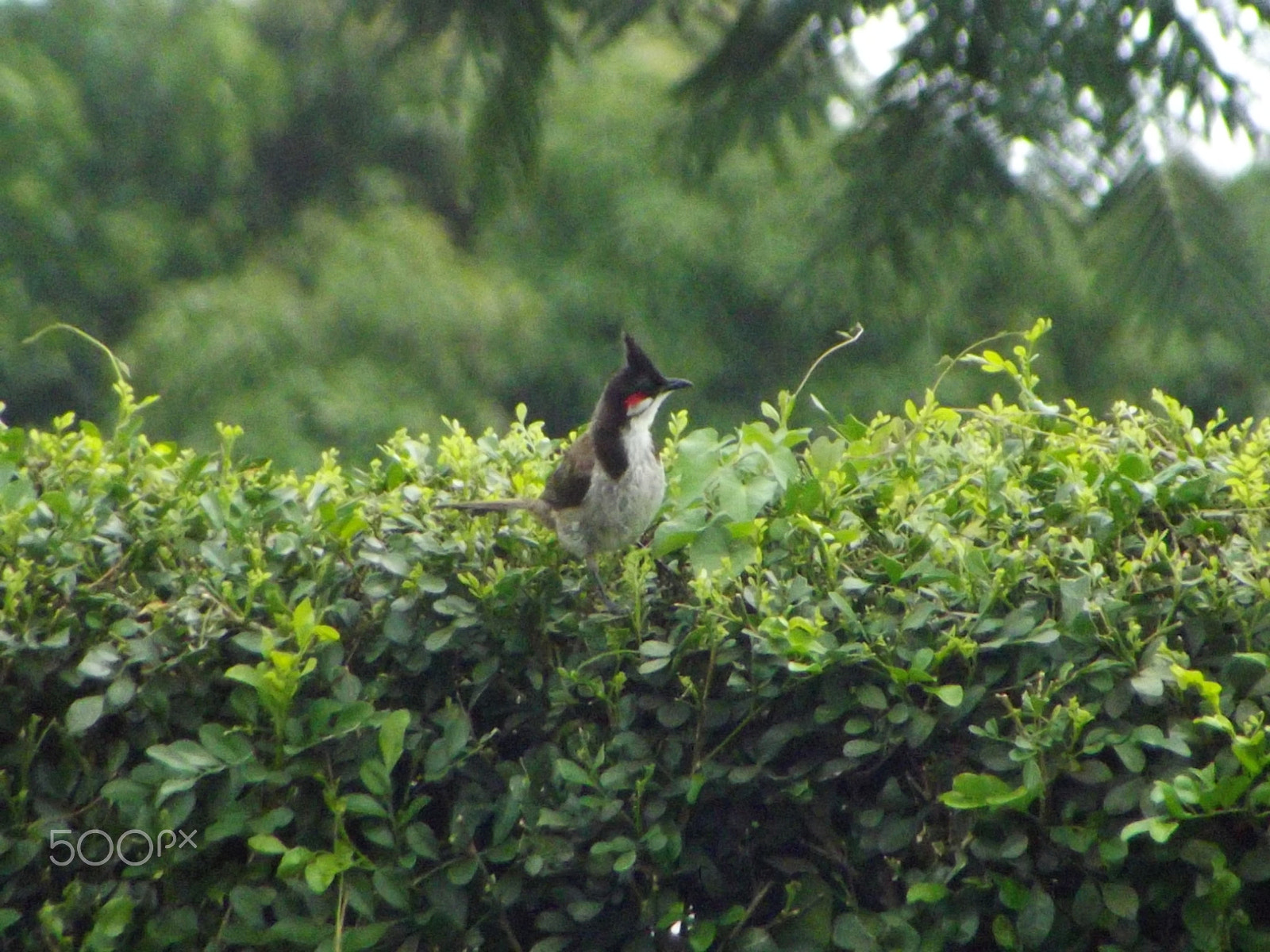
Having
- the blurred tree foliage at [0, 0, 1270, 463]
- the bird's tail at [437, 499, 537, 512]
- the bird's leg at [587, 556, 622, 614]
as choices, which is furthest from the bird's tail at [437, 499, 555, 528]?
the blurred tree foliage at [0, 0, 1270, 463]

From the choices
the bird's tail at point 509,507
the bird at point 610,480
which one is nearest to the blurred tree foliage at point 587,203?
the bird at point 610,480

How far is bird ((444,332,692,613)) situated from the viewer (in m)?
2.58

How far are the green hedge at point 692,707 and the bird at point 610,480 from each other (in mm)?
72

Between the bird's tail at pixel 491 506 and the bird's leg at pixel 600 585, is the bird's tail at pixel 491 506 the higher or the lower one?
the higher one

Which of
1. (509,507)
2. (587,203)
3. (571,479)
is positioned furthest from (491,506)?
(587,203)

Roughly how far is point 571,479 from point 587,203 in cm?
1040

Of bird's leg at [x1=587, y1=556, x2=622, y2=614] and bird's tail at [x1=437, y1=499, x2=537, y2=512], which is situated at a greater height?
bird's tail at [x1=437, y1=499, x2=537, y2=512]

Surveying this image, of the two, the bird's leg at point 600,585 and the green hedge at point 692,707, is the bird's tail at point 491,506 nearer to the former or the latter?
the green hedge at point 692,707

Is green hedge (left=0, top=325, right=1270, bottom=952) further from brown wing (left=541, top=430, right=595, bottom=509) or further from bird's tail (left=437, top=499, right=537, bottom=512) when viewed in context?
brown wing (left=541, top=430, right=595, bottom=509)

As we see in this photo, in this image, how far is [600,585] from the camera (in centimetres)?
242

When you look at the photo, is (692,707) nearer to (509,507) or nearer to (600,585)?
(600,585)

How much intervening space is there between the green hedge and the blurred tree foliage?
147cm

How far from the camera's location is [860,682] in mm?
2215

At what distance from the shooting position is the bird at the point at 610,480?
8.46 feet
